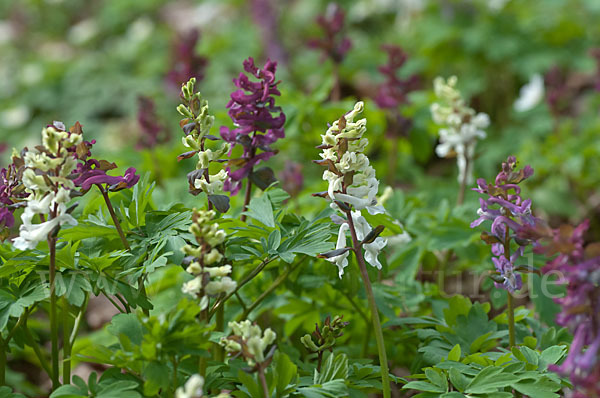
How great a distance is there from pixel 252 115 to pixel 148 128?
156 centimetres

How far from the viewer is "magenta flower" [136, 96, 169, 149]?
3.31m

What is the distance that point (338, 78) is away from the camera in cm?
419

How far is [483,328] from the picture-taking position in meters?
1.99

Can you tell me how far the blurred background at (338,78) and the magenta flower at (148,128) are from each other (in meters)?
0.01

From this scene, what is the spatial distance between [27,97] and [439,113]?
17.2 ft

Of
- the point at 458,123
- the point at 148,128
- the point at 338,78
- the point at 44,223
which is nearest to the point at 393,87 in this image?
the point at 458,123

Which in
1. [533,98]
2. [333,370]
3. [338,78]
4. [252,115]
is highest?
[338,78]

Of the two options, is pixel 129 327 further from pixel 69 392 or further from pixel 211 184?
pixel 211 184

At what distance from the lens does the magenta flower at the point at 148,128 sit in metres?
3.31

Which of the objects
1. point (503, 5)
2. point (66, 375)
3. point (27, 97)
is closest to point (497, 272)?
point (66, 375)

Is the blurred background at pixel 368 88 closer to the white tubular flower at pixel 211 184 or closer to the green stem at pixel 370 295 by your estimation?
the green stem at pixel 370 295

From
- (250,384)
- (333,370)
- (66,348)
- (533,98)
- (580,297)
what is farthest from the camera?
(533,98)

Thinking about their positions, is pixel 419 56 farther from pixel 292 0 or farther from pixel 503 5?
pixel 292 0

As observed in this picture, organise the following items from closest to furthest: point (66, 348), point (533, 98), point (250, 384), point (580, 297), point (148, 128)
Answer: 1. point (580, 297)
2. point (250, 384)
3. point (66, 348)
4. point (148, 128)
5. point (533, 98)
